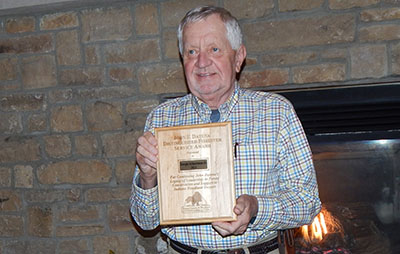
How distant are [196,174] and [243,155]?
0.79 feet

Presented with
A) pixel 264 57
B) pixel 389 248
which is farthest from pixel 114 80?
pixel 389 248

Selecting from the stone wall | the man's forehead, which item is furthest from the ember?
the man's forehead

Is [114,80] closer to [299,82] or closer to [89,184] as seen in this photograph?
[89,184]

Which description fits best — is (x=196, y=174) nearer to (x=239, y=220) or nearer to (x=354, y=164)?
(x=239, y=220)

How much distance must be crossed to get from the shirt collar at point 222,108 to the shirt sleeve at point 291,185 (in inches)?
7.9

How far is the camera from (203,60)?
1712 mm

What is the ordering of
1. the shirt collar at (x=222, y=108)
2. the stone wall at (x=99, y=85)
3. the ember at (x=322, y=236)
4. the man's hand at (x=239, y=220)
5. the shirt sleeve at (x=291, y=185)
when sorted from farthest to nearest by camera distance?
1. the ember at (x=322, y=236)
2. the stone wall at (x=99, y=85)
3. the shirt collar at (x=222, y=108)
4. the shirt sleeve at (x=291, y=185)
5. the man's hand at (x=239, y=220)

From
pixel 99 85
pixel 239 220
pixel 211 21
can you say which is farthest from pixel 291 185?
pixel 99 85

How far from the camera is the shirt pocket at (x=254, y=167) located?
5.62 feet

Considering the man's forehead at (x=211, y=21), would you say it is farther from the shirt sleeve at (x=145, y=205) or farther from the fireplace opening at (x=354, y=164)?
the fireplace opening at (x=354, y=164)

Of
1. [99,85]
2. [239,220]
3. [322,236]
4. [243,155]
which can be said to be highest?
[99,85]

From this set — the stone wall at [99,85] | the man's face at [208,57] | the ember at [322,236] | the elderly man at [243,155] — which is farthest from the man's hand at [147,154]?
the ember at [322,236]

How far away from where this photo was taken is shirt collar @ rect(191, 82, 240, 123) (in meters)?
1.81

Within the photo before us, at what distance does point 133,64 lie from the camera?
286 centimetres
